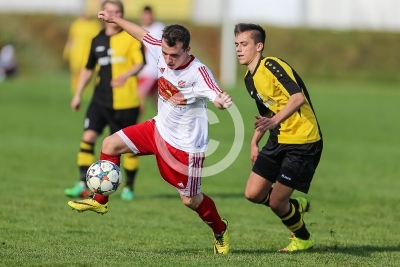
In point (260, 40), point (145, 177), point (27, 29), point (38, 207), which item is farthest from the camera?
point (27, 29)

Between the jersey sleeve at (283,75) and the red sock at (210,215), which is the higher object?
the jersey sleeve at (283,75)

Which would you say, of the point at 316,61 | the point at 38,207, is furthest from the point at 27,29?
the point at 38,207

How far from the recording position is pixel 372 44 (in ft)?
135

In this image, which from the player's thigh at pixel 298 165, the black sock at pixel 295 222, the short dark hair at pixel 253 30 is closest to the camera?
the short dark hair at pixel 253 30

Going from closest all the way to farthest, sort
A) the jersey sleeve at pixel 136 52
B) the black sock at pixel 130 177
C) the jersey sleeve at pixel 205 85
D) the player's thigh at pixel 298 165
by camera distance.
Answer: the jersey sleeve at pixel 205 85, the player's thigh at pixel 298 165, the jersey sleeve at pixel 136 52, the black sock at pixel 130 177

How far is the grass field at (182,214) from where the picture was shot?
740 centimetres

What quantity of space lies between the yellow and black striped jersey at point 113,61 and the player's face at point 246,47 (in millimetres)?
3822

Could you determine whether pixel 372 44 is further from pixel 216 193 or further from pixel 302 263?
pixel 302 263

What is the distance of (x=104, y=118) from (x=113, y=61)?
0.81 m

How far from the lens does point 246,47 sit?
7.66 m

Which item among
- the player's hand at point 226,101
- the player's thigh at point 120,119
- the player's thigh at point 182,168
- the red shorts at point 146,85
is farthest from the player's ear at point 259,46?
the red shorts at point 146,85

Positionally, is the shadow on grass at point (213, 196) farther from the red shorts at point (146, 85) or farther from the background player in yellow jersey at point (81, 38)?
the background player in yellow jersey at point (81, 38)

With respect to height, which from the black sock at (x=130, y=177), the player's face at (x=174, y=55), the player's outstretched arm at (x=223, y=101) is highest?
the player's face at (x=174, y=55)

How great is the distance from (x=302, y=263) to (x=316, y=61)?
3361 cm
